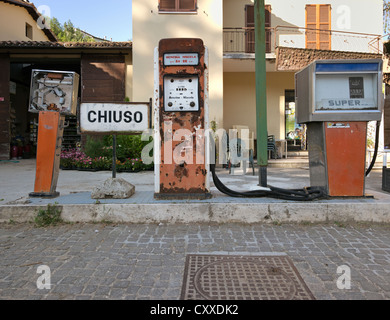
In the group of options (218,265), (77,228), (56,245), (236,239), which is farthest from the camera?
(77,228)

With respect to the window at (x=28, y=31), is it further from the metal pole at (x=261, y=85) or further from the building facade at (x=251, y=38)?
the metal pole at (x=261, y=85)

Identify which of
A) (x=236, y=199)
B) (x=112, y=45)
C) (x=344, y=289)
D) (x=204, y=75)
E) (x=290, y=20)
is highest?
(x=290, y=20)

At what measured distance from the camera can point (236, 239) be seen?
347 cm

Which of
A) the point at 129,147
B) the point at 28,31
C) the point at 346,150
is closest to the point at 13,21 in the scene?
the point at 28,31

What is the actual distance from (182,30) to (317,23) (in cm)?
621

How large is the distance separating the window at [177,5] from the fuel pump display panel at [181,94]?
24.6 feet

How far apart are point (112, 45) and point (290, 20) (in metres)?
7.58

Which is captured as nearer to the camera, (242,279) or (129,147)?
(242,279)

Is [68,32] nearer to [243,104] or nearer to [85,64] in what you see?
[85,64]

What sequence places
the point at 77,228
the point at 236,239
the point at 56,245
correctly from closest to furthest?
1. the point at 56,245
2. the point at 236,239
3. the point at 77,228

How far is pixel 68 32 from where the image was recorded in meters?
32.7

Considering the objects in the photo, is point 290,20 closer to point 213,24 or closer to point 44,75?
point 213,24

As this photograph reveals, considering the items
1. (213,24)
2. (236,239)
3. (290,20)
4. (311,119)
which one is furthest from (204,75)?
(290,20)

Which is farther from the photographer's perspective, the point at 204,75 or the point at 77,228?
the point at 204,75
